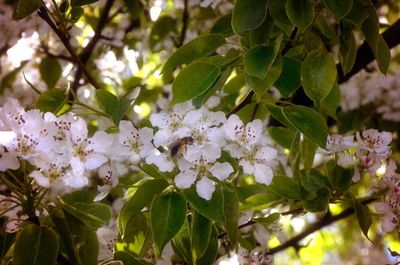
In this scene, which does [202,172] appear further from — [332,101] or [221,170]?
[332,101]

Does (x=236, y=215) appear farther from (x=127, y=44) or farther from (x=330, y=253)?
(x=330, y=253)

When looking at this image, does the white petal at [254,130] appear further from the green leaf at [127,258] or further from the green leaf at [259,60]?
the green leaf at [127,258]

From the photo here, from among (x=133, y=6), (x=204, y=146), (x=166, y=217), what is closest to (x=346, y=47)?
(x=204, y=146)

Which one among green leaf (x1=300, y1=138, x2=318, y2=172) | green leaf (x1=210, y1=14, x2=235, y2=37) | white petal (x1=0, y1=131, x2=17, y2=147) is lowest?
green leaf (x1=300, y1=138, x2=318, y2=172)

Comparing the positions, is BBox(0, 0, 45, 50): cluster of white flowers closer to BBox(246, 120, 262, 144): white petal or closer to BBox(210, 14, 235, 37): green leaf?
BBox(210, 14, 235, 37): green leaf

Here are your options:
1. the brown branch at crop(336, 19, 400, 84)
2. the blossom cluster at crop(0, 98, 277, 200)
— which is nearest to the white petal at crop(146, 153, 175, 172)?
the blossom cluster at crop(0, 98, 277, 200)

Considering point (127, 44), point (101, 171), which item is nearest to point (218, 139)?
point (101, 171)
